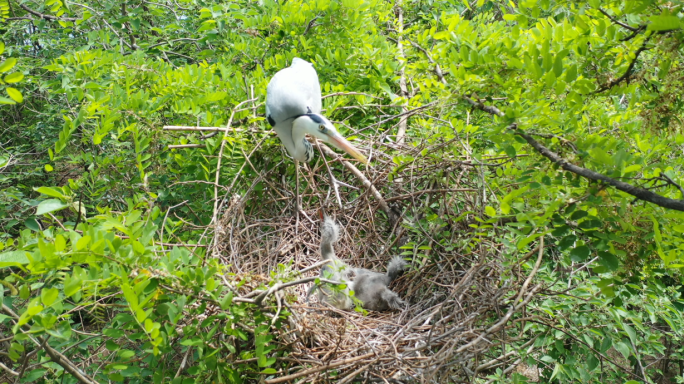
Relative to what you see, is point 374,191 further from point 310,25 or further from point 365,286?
point 310,25

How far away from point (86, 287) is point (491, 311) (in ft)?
5.75

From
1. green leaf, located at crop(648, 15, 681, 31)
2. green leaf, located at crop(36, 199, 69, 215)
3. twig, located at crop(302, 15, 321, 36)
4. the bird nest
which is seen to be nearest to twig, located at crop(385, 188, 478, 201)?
the bird nest

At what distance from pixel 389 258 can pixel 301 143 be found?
Result: 39.6 inches

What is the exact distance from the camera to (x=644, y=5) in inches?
52.7

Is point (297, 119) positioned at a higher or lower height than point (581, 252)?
lower

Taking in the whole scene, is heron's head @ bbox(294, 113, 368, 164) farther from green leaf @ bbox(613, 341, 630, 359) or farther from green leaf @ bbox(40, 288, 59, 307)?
green leaf @ bbox(40, 288, 59, 307)

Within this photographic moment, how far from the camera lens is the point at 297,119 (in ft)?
10.5

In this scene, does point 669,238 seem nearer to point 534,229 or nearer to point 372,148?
point 534,229

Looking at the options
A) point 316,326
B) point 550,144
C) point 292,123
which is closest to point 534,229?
point 550,144

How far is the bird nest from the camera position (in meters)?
2.05

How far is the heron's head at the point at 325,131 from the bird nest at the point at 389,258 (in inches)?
8.2

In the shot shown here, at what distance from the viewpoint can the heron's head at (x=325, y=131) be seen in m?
3.09

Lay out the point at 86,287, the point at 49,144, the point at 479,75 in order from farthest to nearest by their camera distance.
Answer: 1. the point at 49,144
2. the point at 479,75
3. the point at 86,287

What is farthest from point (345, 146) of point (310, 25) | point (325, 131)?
point (310, 25)
